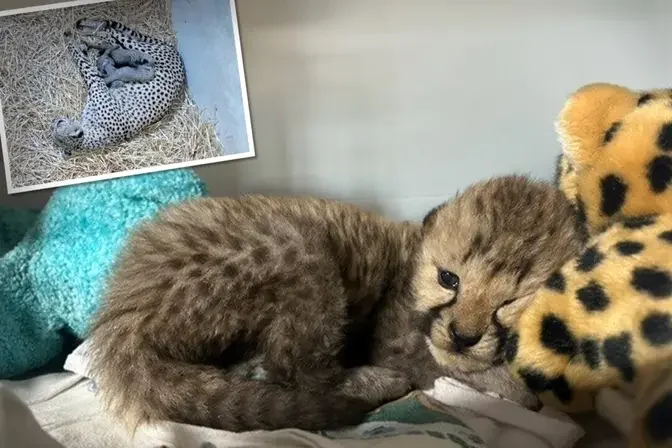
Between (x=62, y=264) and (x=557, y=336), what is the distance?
2.63 feet

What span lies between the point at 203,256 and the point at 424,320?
35 centimetres

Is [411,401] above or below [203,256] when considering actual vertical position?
below

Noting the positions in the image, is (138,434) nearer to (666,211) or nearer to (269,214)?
(269,214)

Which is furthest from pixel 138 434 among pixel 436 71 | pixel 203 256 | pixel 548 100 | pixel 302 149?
pixel 548 100

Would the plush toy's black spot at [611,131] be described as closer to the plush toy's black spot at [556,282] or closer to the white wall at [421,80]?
the plush toy's black spot at [556,282]

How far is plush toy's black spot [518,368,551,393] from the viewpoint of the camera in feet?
3.04

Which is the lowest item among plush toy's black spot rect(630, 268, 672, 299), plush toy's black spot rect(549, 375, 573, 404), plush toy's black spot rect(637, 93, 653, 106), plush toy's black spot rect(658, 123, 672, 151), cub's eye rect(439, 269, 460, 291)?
plush toy's black spot rect(549, 375, 573, 404)

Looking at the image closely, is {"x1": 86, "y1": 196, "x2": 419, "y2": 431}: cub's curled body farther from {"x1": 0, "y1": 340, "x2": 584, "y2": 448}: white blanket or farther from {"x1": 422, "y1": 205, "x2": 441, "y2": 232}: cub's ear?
{"x1": 422, "y1": 205, "x2": 441, "y2": 232}: cub's ear

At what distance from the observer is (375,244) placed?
3.79ft

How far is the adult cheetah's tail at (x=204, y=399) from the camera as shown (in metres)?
0.88

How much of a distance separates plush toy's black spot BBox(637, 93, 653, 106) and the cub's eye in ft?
1.18

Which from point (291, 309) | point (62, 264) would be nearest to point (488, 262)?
point (291, 309)

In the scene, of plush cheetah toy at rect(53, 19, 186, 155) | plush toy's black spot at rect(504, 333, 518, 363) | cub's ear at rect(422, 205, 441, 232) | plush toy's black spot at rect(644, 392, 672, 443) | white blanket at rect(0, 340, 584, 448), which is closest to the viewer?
plush toy's black spot at rect(644, 392, 672, 443)

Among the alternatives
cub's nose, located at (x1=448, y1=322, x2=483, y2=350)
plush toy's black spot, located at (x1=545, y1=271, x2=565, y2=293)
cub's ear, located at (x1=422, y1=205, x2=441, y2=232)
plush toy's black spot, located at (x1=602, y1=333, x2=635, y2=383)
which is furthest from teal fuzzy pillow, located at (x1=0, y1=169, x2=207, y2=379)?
plush toy's black spot, located at (x1=602, y1=333, x2=635, y2=383)
